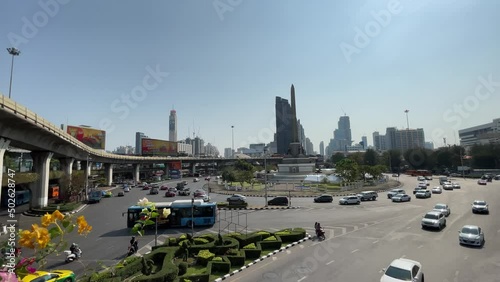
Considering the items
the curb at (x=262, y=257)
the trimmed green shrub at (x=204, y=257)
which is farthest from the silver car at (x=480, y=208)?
the trimmed green shrub at (x=204, y=257)

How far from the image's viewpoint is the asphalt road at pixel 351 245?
15320 mm

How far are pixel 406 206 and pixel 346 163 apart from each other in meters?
24.8

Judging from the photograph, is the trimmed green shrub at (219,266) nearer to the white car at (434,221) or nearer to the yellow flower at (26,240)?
the yellow flower at (26,240)

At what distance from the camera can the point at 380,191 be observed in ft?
185

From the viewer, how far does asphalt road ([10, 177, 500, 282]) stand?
15.3 meters

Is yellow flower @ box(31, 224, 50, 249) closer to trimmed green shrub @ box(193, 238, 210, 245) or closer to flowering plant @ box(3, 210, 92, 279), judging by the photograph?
flowering plant @ box(3, 210, 92, 279)

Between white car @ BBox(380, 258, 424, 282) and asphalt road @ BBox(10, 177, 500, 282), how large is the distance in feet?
4.98

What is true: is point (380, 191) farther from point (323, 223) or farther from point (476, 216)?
point (323, 223)

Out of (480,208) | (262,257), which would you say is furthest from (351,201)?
(262,257)

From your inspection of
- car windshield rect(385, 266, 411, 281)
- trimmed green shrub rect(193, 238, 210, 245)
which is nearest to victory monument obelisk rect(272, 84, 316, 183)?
trimmed green shrub rect(193, 238, 210, 245)

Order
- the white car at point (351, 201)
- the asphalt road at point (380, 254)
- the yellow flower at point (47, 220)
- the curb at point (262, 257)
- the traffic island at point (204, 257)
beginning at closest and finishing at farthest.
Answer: the yellow flower at point (47, 220) → the traffic island at point (204, 257) → the asphalt road at point (380, 254) → the curb at point (262, 257) → the white car at point (351, 201)

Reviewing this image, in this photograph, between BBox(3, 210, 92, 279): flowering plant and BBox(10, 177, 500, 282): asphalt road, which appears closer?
BBox(3, 210, 92, 279): flowering plant

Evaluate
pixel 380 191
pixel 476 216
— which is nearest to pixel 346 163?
pixel 380 191

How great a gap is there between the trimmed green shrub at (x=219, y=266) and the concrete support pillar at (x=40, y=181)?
37479 mm
